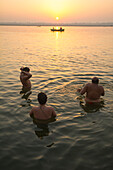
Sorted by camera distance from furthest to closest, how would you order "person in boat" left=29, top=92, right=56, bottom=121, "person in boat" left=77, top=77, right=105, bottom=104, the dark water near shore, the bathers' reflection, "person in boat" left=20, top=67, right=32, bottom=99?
"person in boat" left=20, top=67, right=32, bottom=99 → "person in boat" left=77, top=77, right=105, bottom=104 → "person in boat" left=29, top=92, right=56, bottom=121 → the bathers' reflection → the dark water near shore

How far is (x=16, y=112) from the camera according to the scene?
799cm

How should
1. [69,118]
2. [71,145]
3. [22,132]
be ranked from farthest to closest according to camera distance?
[69,118], [22,132], [71,145]

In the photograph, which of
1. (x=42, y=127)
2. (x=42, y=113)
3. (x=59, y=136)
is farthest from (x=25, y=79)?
(x=59, y=136)

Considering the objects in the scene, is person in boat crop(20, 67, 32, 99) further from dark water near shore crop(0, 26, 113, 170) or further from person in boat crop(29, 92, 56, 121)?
person in boat crop(29, 92, 56, 121)

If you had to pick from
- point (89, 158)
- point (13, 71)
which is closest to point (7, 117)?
point (89, 158)

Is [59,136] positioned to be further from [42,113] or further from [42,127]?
[42,113]

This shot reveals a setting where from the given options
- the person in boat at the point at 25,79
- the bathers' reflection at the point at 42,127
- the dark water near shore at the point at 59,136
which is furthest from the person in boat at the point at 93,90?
the person in boat at the point at 25,79

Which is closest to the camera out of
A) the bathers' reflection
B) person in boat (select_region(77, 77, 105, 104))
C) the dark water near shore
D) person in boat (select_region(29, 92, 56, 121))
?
the dark water near shore

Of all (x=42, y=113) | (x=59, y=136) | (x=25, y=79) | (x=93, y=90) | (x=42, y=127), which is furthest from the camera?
(x=25, y=79)

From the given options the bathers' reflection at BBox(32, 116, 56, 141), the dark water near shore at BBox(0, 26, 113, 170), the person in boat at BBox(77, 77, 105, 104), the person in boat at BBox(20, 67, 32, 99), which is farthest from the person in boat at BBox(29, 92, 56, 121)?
the person in boat at BBox(20, 67, 32, 99)

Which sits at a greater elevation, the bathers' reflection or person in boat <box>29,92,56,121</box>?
person in boat <box>29,92,56,121</box>

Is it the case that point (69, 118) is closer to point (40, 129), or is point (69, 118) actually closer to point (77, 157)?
point (40, 129)

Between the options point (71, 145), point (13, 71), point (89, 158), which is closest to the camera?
point (89, 158)

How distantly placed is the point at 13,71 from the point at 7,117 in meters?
8.65
